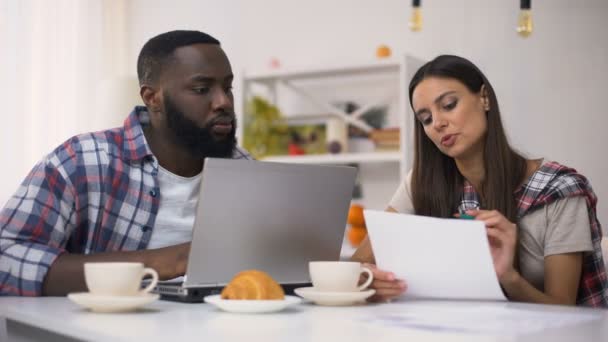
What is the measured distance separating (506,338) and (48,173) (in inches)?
43.0

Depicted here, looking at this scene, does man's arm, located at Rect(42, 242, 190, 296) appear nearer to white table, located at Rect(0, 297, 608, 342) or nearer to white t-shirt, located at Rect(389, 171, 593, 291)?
white table, located at Rect(0, 297, 608, 342)

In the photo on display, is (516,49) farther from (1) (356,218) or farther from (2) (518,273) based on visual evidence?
(2) (518,273)

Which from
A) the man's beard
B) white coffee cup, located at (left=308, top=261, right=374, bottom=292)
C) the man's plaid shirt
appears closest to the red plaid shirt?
white coffee cup, located at (left=308, top=261, right=374, bottom=292)

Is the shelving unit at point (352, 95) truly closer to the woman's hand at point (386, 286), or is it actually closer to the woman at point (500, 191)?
the woman at point (500, 191)

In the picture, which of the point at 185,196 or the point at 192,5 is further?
the point at 192,5

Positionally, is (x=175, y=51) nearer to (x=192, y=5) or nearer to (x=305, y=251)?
(x=305, y=251)

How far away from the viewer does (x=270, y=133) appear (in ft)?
12.8

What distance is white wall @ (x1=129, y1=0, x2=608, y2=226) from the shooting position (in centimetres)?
347

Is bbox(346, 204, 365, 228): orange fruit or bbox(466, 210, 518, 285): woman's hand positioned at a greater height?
bbox(466, 210, 518, 285): woman's hand

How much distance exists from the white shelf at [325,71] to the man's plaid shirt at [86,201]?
6.18ft

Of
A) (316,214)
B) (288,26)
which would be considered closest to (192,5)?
(288,26)

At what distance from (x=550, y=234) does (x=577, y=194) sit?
105mm

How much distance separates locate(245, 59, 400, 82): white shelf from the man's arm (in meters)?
2.27

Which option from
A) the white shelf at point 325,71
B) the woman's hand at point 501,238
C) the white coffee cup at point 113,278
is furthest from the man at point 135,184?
the white shelf at point 325,71
